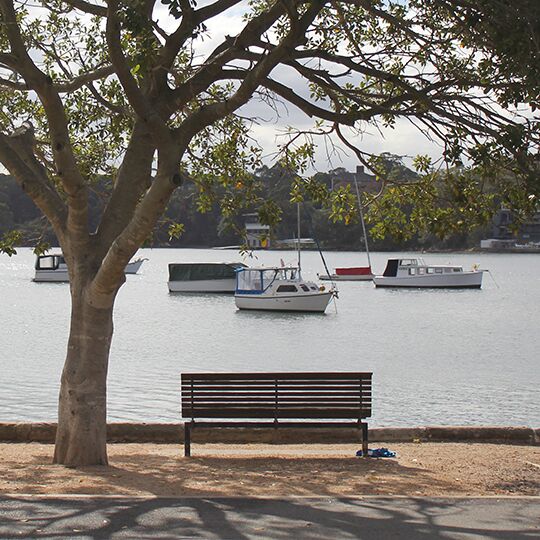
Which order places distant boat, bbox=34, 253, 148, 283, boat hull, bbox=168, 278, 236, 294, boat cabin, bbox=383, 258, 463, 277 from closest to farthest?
boat hull, bbox=168, 278, 236, 294, boat cabin, bbox=383, 258, 463, 277, distant boat, bbox=34, 253, 148, 283

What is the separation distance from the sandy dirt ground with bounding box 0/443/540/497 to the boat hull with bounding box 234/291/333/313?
43.1 meters

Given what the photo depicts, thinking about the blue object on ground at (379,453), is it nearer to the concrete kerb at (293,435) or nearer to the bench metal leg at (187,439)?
the concrete kerb at (293,435)

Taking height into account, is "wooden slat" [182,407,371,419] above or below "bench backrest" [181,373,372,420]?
below

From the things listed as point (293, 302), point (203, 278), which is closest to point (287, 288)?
point (293, 302)

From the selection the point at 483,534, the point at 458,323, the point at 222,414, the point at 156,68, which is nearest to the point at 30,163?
the point at 156,68

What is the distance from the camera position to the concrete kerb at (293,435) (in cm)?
1316

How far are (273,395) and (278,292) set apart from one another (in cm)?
4553

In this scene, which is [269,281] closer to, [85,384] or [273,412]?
[273,412]

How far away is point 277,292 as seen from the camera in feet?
188

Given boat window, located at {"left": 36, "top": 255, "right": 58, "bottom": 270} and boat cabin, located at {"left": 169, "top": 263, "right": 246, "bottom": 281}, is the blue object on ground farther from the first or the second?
boat window, located at {"left": 36, "top": 255, "right": 58, "bottom": 270}

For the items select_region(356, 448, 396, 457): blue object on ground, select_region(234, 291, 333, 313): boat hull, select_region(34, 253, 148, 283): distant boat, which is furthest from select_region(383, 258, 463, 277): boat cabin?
select_region(356, 448, 396, 457): blue object on ground

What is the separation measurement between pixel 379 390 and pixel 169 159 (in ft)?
58.3

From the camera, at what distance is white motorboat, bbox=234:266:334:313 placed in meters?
56.4

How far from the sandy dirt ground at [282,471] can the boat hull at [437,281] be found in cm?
6640
